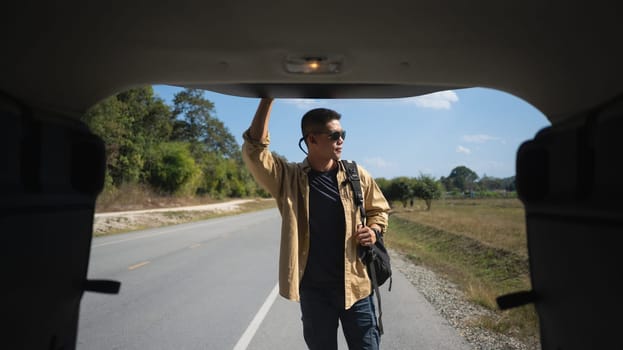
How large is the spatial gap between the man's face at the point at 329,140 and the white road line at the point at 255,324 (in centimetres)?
278

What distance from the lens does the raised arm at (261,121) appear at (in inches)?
87.6

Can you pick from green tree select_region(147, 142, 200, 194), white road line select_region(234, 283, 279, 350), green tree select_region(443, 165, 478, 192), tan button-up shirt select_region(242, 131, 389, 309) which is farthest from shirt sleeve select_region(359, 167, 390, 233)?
green tree select_region(443, 165, 478, 192)

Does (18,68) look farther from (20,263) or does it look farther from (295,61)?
(295,61)

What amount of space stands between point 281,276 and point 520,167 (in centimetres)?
136

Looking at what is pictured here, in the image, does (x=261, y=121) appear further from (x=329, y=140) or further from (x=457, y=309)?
(x=457, y=309)

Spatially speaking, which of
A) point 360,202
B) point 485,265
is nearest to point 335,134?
point 360,202

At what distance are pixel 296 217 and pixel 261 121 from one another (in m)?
0.56

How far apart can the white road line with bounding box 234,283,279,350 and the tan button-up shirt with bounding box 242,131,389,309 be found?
246 centimetres

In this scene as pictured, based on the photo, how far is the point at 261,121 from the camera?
2277mm

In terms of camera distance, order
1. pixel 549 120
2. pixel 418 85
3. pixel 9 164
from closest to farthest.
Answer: pixel 9 164, pixel 549 120, pixel 418 85

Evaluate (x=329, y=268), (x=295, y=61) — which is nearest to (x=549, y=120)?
(x=295, y=61)

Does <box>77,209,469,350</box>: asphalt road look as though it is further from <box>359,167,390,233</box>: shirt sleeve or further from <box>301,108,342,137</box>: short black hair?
<box>301,108,342,137</box>: short black hair

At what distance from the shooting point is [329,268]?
237cm

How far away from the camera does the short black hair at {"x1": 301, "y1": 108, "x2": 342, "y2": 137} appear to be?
98.5 inches
